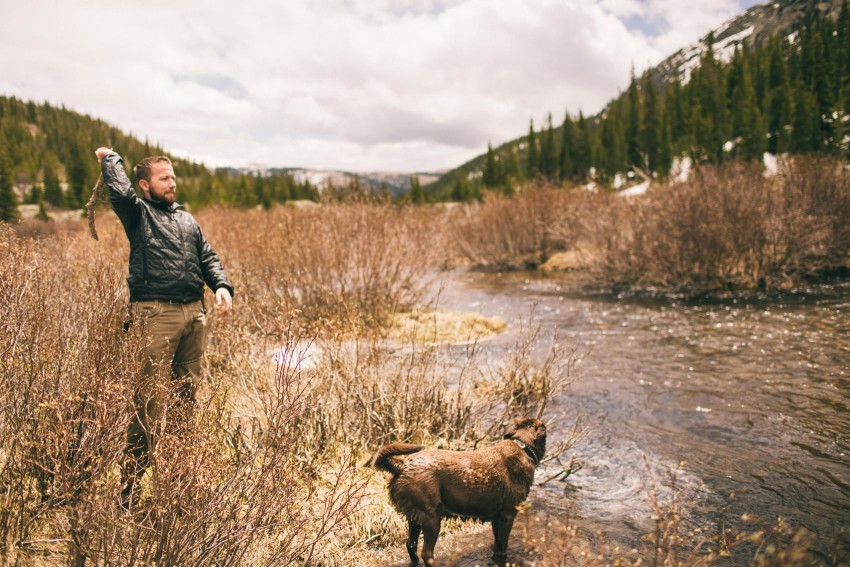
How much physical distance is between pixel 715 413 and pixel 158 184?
22.0 ft

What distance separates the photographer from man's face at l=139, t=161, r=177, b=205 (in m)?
3.80

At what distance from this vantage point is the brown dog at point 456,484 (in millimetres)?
2865


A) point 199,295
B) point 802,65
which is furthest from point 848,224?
point 802,65

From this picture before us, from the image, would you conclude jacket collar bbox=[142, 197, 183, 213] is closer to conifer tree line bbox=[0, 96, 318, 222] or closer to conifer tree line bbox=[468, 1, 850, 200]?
conifer tree line bbox=[468, 1, 850, 200]

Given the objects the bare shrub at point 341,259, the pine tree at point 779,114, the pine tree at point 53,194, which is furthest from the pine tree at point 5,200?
the pine tree at point 53,194

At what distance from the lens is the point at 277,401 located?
2.90 metres

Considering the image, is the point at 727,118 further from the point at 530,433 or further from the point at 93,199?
the point at 93,199

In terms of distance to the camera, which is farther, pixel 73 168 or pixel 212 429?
pixel 73 168

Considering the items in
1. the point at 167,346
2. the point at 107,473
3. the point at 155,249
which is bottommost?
the point at 107,473

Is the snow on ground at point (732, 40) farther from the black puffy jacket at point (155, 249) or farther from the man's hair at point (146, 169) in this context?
the black puffy jacket at point (155, 249)

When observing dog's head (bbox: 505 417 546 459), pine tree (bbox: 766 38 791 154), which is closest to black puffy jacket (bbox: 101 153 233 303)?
dog's head (bbox: 505 417 546 459)

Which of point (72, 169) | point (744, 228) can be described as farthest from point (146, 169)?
point (72, 169)

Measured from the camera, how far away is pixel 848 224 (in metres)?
13.8

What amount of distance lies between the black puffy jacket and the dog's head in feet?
8.58
